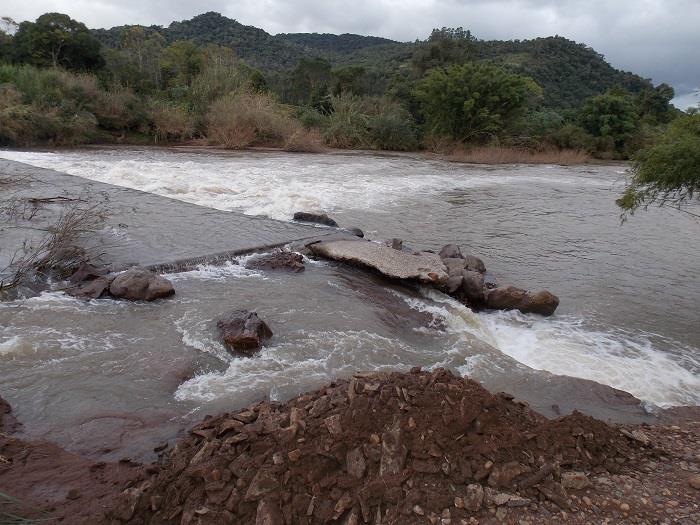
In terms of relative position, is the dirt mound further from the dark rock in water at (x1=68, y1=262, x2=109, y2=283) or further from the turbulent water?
the dark rock in water at (x1=68, y1=262, x2=109, y2=283)

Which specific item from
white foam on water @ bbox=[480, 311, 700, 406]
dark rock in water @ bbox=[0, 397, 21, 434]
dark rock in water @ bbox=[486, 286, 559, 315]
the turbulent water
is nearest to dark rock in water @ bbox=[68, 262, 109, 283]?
the turbulent water

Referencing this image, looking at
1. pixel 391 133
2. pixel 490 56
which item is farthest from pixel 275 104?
pixel 490 56

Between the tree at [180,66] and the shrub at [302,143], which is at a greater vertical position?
the tree at [180,66]

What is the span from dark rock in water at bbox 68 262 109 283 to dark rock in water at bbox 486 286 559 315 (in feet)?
16.7

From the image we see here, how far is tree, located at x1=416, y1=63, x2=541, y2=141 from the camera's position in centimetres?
2812

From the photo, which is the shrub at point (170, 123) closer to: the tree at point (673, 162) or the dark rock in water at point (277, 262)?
the dark rock in water at point (277, 262)

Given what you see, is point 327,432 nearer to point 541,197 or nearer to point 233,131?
point 541,197

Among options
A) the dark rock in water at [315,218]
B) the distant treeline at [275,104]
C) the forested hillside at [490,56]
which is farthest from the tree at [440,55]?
the dark rock in water at [315,218]

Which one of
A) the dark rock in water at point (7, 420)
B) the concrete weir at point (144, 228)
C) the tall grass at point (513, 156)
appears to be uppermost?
the tall grass at point (513, 156)

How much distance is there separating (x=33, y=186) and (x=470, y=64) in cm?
2398

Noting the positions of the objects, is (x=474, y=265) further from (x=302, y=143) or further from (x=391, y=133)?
(x=391, y=133)

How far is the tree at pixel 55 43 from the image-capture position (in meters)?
30.0

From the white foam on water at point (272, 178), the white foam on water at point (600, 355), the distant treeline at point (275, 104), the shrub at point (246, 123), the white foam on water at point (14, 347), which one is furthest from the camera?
the shrub at point (246, 123)

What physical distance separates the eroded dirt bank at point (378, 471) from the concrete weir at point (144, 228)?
13.8 ft
